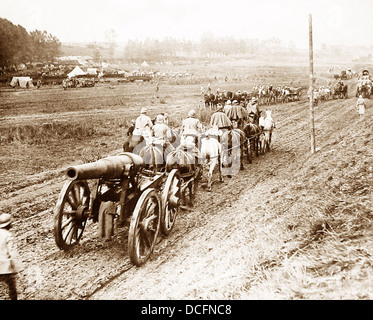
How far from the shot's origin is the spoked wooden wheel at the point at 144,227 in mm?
4812

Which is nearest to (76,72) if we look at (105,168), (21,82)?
(21,82)

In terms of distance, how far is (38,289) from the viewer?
15.4 feet

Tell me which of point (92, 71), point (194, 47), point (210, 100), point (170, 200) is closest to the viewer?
point (170, 200)

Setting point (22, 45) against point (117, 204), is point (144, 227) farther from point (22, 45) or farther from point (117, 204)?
point (22, 45)

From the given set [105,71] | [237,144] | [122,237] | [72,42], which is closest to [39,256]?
[122,237]

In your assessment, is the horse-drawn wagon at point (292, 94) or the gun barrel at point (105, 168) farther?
the horse-drawn wagon at point (292, 94)

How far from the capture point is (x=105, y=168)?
483cm

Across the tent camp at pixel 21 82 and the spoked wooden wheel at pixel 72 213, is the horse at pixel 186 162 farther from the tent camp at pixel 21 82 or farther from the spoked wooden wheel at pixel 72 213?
the tent camp at pixel 21 82

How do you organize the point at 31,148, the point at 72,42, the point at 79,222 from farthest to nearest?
the point at 31,148
the point at 72,42
the point at 79,222

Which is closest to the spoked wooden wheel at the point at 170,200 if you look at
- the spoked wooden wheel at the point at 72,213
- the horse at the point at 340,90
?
the spoked wooden wheel at the point at 72,213

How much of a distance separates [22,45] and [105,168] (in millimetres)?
3979

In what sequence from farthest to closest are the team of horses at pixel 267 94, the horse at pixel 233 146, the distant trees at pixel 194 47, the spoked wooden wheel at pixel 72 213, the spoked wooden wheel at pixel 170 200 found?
the team of horses at pixel 267 94 < the horse at pixel 233 146 < the distant trees at pixel 194 47 < the spoked wooden wheel at pixel 170 200 < the spoked wooden wheel at pixel 72 213

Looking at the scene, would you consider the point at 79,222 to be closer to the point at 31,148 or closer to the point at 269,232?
the point at 269,232
